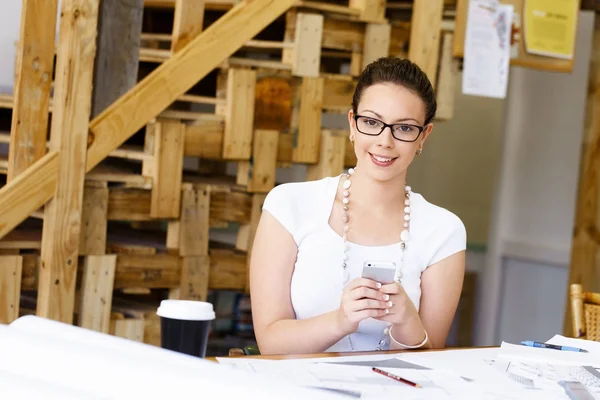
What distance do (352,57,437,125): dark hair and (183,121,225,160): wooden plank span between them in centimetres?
126

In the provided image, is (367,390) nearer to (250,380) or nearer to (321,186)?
(250,380)

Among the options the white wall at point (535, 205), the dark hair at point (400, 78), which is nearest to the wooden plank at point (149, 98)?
the dark hair at point (400, 78)

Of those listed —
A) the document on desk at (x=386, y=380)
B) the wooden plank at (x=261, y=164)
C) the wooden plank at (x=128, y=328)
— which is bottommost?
the wooden plank at (x=128, y=328)

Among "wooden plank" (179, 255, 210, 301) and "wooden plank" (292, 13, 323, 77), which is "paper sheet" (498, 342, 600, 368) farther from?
"wooden plank" (292, 13, 323, 77)

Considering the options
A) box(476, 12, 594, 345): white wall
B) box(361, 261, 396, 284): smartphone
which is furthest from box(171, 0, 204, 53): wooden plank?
box(476, 12, 594, 345): white wall

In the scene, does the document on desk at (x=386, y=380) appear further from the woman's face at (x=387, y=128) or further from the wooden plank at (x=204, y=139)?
the wooden plank at (x=204, y=139)

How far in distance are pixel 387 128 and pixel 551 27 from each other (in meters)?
2.32

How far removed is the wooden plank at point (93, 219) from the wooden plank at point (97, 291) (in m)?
0.04

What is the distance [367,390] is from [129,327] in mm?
2027

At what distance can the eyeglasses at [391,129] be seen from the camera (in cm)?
227

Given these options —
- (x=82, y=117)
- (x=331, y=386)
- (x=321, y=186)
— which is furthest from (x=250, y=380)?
(x=82, y=117)

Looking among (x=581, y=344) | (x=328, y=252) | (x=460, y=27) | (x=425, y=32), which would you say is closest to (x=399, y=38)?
(x=425, y=32)

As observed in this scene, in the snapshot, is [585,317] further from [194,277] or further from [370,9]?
[370,9]

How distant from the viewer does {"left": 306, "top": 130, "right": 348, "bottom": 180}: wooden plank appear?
3.83m
